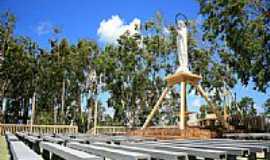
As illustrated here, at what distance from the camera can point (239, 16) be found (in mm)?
16203

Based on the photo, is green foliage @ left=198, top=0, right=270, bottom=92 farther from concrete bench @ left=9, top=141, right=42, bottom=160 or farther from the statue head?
concrete bench @ left=9, top=141, right=42, bottom=160

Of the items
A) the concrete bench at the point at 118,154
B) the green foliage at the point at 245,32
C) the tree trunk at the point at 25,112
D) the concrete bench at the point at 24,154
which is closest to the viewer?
the concrete bench at the point at 118,154

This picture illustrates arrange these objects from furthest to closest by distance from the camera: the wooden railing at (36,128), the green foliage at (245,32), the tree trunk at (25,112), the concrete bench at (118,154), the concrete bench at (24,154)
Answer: the tree trunk at (25,112)
the wooden railing at (36,128)
the green foliage at (245,32)
the concrete bench at (24,154)
the concrete bench at (118,154)

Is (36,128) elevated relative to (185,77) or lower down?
lower down

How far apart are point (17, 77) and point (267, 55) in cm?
2704

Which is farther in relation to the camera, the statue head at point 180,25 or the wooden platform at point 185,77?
the statue head at point 180,25

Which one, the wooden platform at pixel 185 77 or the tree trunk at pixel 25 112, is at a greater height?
the wooden platform at pixel 185 77

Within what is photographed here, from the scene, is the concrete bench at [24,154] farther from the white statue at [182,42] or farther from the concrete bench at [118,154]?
the white statue at [182,42]

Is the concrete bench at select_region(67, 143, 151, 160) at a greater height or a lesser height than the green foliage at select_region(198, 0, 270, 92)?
lesser

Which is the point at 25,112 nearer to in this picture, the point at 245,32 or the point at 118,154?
the point at 245,32

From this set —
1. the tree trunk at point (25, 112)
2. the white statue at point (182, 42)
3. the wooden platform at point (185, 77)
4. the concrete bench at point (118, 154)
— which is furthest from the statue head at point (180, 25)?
the tree trunk at point (25, 112)

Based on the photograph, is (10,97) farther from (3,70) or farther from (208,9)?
(208,9)

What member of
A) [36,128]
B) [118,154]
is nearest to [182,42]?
[36,128]

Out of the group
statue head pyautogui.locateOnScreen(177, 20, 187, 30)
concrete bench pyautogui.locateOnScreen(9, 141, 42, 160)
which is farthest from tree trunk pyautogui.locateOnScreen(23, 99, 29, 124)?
concrete bench pyautogui.locateOnScreen(9, 141, 42, 160)
